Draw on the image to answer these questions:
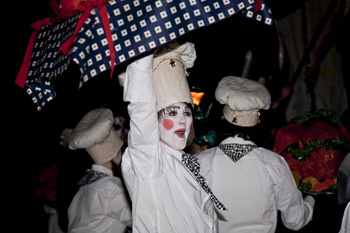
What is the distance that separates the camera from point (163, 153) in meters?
2.79

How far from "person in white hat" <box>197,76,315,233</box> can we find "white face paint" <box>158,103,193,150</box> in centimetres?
99

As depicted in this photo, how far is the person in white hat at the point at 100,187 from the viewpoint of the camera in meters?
4.08

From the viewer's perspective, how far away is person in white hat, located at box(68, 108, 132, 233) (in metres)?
4.08

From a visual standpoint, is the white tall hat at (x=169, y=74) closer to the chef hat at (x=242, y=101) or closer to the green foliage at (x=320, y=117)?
the chef hat at (x=242, y=101)

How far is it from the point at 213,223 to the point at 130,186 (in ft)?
2.02

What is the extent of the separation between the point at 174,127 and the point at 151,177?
1.38 ft

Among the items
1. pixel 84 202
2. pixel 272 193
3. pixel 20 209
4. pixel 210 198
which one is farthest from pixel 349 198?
pixel 20 209

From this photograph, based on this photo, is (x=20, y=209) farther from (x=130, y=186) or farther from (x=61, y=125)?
(x=130, y=186)

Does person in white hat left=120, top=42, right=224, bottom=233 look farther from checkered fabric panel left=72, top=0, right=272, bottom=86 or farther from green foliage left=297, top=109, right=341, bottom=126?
green foliage left=297, top=109, right=341, bottom=126

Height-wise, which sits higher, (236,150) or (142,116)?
(142,116)

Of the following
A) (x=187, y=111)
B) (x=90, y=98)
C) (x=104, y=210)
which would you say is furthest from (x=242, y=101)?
(x=90, y=98)

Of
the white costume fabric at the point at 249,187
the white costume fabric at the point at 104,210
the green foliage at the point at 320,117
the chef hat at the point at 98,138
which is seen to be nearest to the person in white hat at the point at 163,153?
the white costume fabric at the point at 249,187

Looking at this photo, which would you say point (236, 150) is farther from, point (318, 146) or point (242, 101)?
point (318, 146)

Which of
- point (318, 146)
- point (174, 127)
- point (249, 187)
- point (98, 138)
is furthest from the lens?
point (318, 146)
